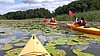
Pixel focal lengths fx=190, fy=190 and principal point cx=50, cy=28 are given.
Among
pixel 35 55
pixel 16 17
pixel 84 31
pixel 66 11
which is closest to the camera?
pixel 35 55

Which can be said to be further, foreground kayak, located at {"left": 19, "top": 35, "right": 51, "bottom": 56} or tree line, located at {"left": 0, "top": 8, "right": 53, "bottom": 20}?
tree line, located at {"left": 0, "top": 8, "right": 53, "bottom": 20}

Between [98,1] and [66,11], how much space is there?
12487 millimetres

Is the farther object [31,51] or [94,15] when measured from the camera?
[94,15]

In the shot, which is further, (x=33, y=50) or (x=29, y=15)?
(x=29, y=15)

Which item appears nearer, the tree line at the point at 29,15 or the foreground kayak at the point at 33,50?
the foreground kayak at the point at 33,50

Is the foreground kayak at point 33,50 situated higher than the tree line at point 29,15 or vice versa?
the foreground kayak at point 33,50

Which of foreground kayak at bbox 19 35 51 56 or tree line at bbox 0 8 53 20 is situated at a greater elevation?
foreground kayak at bbox 19 35 51 56

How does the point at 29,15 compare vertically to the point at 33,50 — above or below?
below

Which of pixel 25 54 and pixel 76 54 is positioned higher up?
pixel 25 54

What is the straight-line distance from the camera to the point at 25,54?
14.6ft

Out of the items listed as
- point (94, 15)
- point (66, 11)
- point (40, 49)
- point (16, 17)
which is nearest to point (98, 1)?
point (66, 11)

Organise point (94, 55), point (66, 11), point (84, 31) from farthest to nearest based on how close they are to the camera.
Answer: point (66, 11) → point (84, 31) → point (94, 55)

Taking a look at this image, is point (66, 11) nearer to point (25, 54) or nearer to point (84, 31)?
point (84, 31)

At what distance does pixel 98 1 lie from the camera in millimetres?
52344
